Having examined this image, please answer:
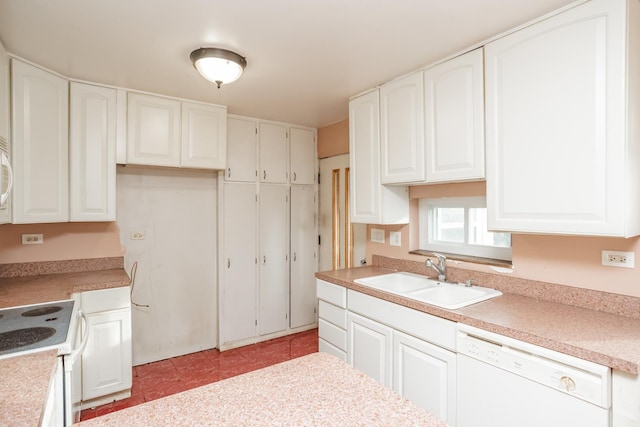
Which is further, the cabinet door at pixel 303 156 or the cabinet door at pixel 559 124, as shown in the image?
the cabinet door at pixel 303 156

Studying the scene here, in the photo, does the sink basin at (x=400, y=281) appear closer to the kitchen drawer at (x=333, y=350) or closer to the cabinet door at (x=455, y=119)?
the kitchen drawer at (x=333, y=350)

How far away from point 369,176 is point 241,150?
1.38 m

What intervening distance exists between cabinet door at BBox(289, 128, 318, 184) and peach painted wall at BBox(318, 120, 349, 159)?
9cm

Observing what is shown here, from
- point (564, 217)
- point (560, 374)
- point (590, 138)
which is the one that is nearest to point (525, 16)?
point (590, 138)

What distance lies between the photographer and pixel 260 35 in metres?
1.74

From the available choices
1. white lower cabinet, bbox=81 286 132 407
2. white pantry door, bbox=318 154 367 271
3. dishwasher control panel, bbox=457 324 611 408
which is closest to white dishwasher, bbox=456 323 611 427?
dishwasher control panel, bbox=457 324 611 408

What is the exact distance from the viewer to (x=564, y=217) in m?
1.53

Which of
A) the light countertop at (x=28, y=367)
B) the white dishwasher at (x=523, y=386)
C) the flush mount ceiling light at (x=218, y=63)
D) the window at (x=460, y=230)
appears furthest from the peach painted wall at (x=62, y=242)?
the white dishwasher at (x=523, y=386)

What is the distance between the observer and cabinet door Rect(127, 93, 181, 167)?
101 inches

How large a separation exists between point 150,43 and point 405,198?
1.90 metres

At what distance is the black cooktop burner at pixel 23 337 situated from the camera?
1.31m

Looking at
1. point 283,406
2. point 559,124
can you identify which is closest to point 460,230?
point 559,124

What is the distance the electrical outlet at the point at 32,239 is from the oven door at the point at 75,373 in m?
0.87

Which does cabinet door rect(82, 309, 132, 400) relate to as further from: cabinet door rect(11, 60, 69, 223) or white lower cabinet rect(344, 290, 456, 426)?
white lower cabinet rect(344, 290, 456, 426)
